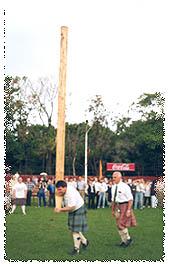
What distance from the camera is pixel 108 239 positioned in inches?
374

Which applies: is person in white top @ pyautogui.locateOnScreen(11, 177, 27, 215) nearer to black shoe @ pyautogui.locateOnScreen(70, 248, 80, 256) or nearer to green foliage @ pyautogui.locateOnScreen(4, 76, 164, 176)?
green foliage @ pyautogui.locateOnScreen(4, 76, 164, 176)

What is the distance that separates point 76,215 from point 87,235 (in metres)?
1.08

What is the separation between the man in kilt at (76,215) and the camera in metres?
8.46

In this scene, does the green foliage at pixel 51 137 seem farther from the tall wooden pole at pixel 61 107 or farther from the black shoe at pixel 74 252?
the black shoe at pixel 74 252

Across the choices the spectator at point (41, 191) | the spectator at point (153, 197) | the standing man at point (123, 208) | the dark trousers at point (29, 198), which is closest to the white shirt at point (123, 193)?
the standing man at point (123, 208)

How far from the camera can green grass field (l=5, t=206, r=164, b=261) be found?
835 centimetres

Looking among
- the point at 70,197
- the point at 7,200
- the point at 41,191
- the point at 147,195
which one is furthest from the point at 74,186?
the point at 70,197

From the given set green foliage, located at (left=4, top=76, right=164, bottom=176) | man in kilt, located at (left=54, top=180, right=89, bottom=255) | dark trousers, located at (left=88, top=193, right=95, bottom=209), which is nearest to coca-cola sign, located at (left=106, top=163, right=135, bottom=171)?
green foliage, located at (left=4, top=76, right=164, bottom=176)

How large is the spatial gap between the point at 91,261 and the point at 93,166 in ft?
9.42

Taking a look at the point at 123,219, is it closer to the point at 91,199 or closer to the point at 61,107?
the point at 61,107

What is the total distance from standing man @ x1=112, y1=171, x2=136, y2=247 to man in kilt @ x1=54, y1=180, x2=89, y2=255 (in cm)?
62

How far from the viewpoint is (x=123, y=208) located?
920 cm

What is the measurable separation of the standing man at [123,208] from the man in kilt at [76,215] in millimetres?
617

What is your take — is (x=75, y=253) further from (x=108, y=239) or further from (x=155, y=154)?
(x=155, y=154)
